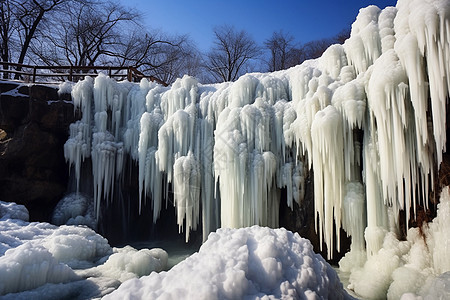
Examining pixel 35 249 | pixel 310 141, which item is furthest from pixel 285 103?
pixel 35 249

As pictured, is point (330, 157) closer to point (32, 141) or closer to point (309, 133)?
point (309, 133)

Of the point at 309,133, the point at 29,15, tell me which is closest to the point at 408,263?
the point at 309,133

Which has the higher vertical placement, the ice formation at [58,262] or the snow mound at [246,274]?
the snow mound at [246,274]

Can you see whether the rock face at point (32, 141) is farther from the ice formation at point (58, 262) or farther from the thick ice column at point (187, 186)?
the thick ice column at point (187, 186)

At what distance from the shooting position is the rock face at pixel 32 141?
8.00 metres

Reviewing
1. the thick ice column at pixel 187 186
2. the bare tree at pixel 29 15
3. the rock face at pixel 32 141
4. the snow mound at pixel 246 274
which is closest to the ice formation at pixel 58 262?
the rock face at pixel 32 141

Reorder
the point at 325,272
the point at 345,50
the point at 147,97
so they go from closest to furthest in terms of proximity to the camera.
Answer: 1. the point at 325,272
2. the point at 345,50
3. the point at 147,97

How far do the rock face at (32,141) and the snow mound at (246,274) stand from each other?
7.66 m

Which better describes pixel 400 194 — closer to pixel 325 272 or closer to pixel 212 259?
pixel 325 272

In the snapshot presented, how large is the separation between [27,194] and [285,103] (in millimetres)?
7819

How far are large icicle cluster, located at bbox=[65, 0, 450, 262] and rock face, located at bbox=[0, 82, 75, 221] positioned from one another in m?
0.63

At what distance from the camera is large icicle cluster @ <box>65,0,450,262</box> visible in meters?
4.29

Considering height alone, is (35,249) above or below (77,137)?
below

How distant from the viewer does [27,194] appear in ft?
26.9
